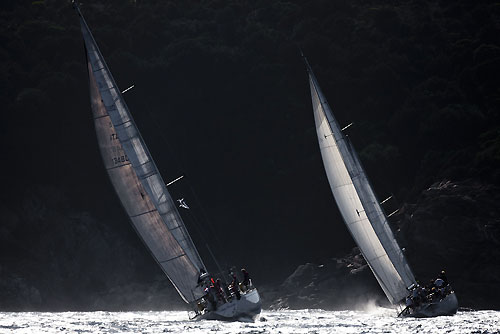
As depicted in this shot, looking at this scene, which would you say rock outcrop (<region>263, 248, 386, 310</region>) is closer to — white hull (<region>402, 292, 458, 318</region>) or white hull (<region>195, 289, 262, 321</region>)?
white hull (<region>402, 292, 458, 318</region>)

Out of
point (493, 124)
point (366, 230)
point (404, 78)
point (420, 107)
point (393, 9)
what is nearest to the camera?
point (366, 230)

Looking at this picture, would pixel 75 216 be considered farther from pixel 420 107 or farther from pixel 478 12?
pixel 478 12

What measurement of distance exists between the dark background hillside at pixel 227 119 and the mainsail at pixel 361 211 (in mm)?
20361

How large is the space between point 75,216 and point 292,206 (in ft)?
53.2

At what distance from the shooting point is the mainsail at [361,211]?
37625 mm

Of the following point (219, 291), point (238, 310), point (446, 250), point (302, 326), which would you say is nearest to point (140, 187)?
point (219, 291)

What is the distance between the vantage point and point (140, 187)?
34812 millimetres

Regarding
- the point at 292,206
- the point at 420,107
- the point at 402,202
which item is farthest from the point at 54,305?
the point at 420,107

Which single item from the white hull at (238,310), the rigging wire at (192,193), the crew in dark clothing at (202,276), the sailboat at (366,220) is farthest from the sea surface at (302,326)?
the rigging wire at (192,193)

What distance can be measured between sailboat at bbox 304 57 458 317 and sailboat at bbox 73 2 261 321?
230 inches

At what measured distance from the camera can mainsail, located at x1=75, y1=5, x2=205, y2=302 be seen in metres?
34.3

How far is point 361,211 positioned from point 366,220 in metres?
0.45

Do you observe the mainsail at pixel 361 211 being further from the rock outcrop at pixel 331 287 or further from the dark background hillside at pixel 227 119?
the dark background hillside at pixel 227 119

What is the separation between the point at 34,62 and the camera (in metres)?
70.8
